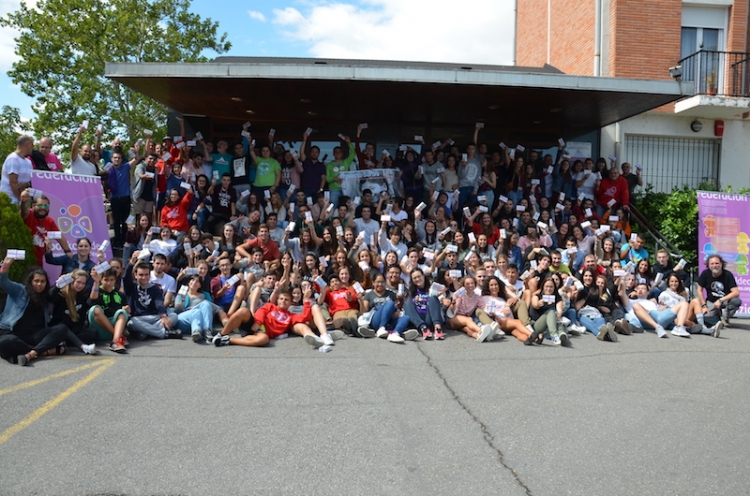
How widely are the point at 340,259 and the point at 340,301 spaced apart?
0.92 meters

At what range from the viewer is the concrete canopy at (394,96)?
11.2 metres

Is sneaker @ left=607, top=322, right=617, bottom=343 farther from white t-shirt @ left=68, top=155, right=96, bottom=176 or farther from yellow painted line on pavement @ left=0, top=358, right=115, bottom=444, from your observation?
white t-shirt @ left=68, top=155, right=96, bottom=176

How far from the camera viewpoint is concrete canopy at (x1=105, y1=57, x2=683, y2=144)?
36.6 feet

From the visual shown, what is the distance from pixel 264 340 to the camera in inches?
321

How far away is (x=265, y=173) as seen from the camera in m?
12.7

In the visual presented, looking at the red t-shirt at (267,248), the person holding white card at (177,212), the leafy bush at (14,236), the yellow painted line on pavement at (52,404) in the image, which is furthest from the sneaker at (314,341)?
the person holding white card at (177,212)

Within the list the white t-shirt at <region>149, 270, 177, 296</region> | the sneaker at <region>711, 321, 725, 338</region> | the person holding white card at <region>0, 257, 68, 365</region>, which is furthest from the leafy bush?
the sneaker at <region>711, 321, 725, 338</region>

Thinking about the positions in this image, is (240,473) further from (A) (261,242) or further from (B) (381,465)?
(A) (261,242)

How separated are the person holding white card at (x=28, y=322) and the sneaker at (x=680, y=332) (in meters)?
8.76

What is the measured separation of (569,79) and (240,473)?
32.7ft

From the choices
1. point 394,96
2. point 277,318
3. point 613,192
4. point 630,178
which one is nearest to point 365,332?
point 277,318

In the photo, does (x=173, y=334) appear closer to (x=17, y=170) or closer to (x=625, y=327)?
(x=17, y=170)

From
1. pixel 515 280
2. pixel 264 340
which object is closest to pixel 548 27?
pixel 515 280

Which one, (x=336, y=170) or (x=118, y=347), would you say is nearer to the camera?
(x=118, y=347)
